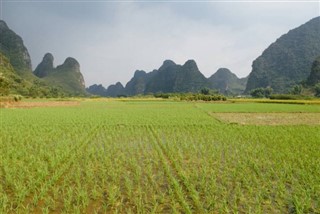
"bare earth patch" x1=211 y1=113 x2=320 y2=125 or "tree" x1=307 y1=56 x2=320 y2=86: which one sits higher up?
"tree" x1=307 y1=56 x2=320 y2=86

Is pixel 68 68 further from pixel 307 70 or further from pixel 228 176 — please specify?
pixel 228 176

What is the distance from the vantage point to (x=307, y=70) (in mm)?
107438

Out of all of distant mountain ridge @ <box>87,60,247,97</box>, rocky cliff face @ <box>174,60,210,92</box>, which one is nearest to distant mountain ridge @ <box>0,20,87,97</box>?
distant mountain ridge @ <box>87,60,247,97</box>

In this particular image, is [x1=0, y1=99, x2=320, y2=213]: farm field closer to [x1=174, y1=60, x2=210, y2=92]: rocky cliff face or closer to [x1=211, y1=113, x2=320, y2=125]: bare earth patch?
[x1=211, y1=113, x2=320, y2=125]: bare earth patch

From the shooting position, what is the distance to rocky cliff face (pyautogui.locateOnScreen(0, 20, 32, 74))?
117m

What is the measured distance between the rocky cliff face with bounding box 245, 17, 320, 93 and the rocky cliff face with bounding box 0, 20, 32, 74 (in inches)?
3983

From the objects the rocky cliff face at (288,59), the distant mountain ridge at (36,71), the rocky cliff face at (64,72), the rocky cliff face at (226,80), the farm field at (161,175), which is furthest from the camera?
the rocky cliff face at (226,80)

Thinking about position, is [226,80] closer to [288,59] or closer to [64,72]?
[288,59]

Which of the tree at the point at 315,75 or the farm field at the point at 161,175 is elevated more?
the tree at the point at 315,75

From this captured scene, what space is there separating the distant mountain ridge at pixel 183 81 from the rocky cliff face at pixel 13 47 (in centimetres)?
5439

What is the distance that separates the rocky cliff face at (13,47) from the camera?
117 m

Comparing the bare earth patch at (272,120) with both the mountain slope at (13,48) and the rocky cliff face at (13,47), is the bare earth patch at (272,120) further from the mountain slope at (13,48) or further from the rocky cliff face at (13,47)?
the rocky cliff face at (13,47)

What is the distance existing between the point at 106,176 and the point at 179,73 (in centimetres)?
14169

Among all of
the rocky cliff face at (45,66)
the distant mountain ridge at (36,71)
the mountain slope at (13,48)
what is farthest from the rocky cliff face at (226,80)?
the mountain slope at (13,48)
